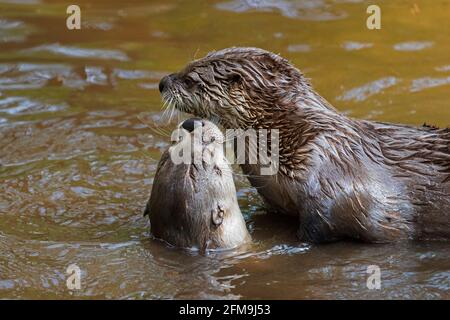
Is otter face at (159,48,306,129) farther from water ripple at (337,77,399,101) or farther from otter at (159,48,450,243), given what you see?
water ripple at (337,77,399,101)

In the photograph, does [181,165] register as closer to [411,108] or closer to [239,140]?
[239,140]

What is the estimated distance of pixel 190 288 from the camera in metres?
4.55

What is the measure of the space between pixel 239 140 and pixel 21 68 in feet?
12.3

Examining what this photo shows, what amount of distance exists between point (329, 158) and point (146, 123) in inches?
101

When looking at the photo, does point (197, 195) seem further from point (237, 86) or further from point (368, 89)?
point (368, 89)

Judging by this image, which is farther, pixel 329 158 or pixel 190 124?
pixel 329 158

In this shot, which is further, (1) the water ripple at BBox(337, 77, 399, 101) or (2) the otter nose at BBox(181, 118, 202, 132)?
(1) the water ripple at BBox(337, 77, 399, 101)

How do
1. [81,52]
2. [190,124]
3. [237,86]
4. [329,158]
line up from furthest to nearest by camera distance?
[81,52] → [237,86] → [329,158] → [190,124]

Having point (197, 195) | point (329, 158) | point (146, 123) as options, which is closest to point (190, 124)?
point (197, 195)

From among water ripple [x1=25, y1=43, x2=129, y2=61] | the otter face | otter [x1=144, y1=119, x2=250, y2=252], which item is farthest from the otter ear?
water ripple [x1=25, y1=43, x2=129, y2=61]

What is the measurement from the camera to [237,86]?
5.26 metres

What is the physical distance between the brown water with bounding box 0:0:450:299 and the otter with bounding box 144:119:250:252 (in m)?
0.11

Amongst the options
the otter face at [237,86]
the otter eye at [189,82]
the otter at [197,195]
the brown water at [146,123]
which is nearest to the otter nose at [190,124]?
the otter at [197,195]

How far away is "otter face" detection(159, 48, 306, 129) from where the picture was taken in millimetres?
5254
